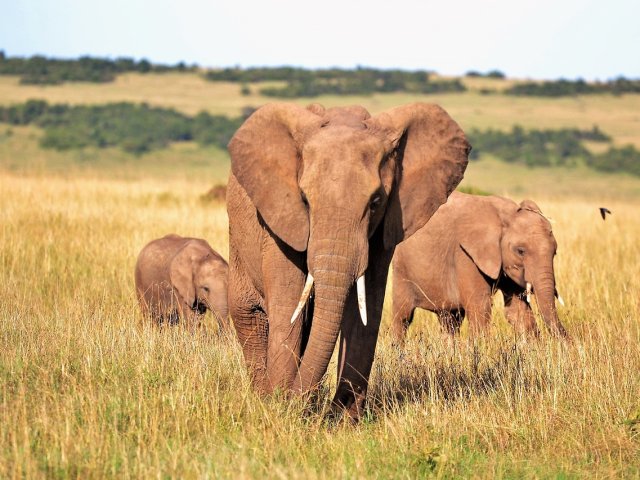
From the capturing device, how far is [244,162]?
6.13m

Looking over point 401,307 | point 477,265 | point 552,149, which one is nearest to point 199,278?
point 401,307

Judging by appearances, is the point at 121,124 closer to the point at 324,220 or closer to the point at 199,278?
the point at 199,278

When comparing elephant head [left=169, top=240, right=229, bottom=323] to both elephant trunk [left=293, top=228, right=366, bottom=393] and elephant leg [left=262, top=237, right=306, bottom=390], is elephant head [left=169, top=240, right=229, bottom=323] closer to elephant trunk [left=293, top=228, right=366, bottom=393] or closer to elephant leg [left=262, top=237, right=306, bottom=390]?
elephant leg [left=262, top=237, right=306, bottom=390]

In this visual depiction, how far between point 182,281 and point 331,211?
554cm

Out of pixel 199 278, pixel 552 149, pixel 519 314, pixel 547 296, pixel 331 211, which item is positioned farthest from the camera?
pixel 552 149

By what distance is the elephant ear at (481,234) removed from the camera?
9.80 meters

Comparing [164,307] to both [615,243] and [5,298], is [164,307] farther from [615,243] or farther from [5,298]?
[615,243]

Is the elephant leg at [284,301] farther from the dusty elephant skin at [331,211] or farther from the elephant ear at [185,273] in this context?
the elephant ear at [185,273]

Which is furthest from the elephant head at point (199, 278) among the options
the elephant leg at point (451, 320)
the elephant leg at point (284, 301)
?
the elephant leg at point (284, 301)

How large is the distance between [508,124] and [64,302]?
6755 cm

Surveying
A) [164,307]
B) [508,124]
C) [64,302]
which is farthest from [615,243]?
[508,124]

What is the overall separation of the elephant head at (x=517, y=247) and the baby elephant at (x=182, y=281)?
2.39m

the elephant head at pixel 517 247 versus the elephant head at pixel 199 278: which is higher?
the elephant head at pixel 517 247

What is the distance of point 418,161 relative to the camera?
6234mm
